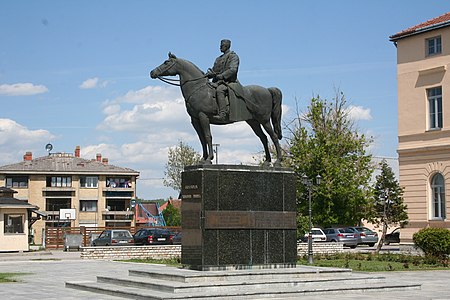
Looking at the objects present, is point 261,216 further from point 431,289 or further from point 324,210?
point 324,210

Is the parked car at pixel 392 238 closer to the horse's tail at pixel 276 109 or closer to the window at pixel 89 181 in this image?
the horse's tail at pixel 276 109

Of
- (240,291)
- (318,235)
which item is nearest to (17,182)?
(318,235)

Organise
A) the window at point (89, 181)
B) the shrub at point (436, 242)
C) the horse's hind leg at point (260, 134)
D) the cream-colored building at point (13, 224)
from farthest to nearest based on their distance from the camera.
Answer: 1. the window at point (89, 181)
2. the cream-colored building at point (13, 224)
3. the shrub at point (436, 242)
4. the horse's hind leg at point (260, 134)

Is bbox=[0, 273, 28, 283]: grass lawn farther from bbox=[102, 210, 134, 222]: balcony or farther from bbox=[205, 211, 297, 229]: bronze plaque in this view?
bbox=[102, 210, 134, 222]: balcony

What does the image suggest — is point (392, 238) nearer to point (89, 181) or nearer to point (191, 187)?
point (191, 187)

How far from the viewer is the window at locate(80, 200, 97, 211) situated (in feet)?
291

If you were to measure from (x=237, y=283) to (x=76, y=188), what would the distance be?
240 ft

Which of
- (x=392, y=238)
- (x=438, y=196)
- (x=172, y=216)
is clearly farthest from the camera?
(x=172, y=216)

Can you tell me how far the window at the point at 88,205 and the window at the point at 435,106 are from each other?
2217 inches

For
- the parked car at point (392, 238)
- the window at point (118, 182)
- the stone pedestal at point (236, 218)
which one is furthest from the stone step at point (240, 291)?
the window at point (118, 182)

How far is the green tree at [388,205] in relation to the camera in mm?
39188

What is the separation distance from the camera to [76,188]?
88.1 m

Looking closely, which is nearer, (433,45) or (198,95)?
(198,95)

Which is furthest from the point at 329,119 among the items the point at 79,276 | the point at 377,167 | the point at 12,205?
the point at 79,276
